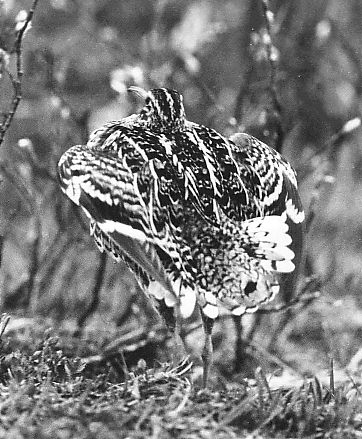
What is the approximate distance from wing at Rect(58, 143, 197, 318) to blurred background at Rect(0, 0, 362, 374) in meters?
0.45

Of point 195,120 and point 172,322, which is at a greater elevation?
point 195,120

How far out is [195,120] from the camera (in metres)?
5.77

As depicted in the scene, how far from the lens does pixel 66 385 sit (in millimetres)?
2963

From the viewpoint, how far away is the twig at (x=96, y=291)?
14.1 feet

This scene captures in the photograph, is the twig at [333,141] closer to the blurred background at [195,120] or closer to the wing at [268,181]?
the blurred background at [195,120]

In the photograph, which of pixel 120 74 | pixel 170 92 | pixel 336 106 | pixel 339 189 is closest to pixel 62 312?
pixel 120 74

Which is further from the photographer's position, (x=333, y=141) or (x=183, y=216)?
(x=333, y=141)

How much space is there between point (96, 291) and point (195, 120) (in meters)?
1.93

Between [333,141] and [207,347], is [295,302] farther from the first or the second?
[333,141]

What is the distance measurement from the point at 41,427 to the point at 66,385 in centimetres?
43

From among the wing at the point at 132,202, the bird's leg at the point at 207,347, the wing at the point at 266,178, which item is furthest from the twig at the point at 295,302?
the wing at the point at 132,202

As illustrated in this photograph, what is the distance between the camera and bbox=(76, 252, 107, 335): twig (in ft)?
14.1

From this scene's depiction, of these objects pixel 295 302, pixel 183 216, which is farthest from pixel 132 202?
pixel 295 302

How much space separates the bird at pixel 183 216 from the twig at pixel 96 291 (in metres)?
1.00
